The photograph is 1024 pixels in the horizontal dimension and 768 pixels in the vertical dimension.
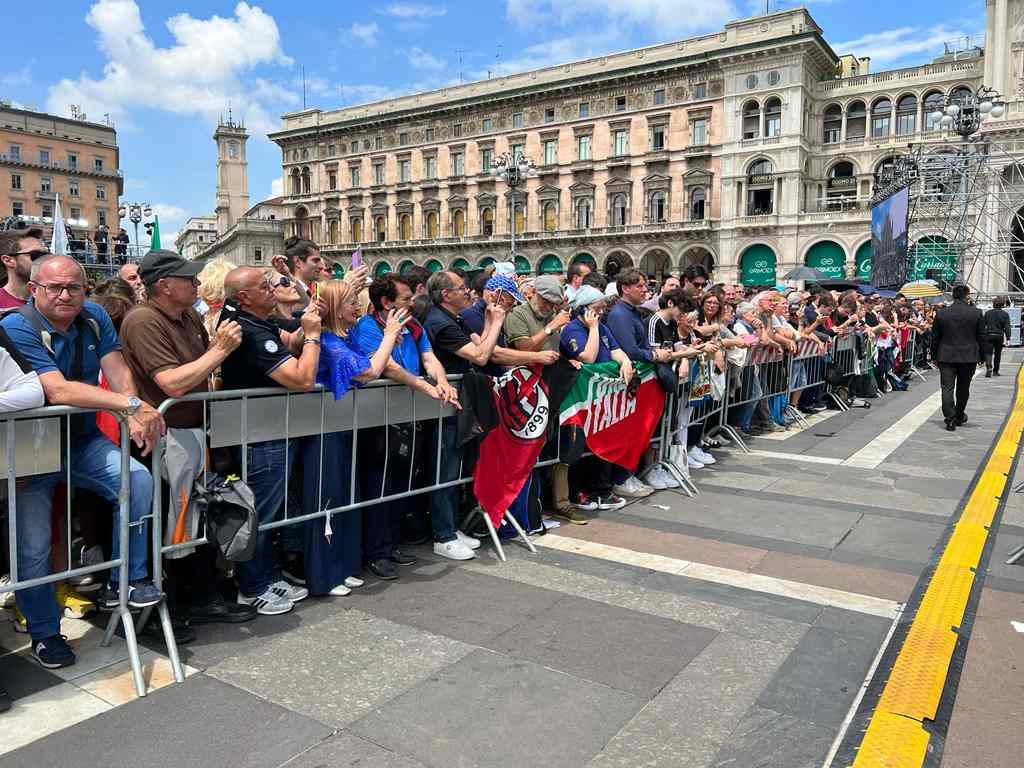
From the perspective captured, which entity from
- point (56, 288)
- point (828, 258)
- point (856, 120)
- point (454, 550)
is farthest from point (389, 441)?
point (856, 120)

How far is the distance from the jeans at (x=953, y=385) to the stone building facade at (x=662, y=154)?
35.1 meters

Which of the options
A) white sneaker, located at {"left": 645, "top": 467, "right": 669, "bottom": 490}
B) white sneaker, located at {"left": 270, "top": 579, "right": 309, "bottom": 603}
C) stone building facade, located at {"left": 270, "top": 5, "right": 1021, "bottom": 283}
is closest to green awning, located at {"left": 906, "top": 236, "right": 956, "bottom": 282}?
stone building facade, located at {"left": 270, "top": 5, "right": 1021, "bottom": 283}

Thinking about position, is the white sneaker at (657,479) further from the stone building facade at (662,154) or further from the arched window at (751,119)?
the arched window at (751,119)

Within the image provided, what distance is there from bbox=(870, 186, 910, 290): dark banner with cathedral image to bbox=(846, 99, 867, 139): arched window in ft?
78.5

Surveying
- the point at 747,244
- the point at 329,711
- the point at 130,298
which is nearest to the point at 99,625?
the point at 329,711

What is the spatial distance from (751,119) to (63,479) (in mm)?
53781

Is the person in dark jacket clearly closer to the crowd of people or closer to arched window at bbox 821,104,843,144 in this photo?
the crowd of people

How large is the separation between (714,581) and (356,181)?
7300 centimetres

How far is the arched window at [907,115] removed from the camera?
48062mm

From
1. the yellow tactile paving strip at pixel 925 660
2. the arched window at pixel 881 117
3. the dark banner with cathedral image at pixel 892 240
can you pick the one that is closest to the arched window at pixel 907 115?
the arched window at pixel 881 117

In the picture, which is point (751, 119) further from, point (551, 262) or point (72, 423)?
point (72, 423)

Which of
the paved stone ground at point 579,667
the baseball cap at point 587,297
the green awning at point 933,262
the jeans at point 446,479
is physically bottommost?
the paved stone ground at point 579,667

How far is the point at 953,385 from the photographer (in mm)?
10852

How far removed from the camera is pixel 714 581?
4.64 m
